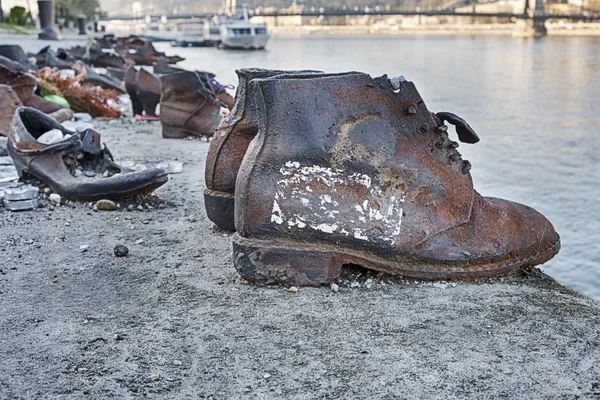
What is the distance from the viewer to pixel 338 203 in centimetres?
257

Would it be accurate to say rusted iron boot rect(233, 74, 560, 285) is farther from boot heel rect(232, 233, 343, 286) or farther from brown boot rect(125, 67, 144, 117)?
brown boot rect(125, 67, 144, 117)

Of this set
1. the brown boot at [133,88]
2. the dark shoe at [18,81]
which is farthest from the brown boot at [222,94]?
the dark shoe at [18,81]

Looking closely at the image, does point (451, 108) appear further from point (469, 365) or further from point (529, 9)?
point (529, 9)

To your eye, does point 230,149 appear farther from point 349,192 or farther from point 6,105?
point 6,105

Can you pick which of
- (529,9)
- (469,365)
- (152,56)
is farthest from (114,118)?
(529,9)

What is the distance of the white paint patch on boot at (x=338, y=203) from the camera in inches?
100

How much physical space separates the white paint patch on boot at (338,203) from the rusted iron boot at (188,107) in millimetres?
3719

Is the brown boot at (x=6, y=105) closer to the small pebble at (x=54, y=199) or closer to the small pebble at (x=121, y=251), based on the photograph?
the small pebble at (x=54, y=199)

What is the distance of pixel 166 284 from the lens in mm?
2680

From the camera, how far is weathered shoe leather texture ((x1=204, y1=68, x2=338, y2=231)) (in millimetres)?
3092

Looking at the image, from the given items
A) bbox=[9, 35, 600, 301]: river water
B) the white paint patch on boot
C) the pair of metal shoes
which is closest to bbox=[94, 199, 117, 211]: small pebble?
the pair of metal shoes

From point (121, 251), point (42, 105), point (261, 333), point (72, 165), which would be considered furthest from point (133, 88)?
point (261, 333)

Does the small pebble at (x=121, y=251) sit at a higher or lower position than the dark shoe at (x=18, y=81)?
lower

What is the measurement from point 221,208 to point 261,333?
107 cm
